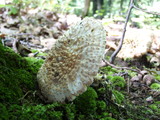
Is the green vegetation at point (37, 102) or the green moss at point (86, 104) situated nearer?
the green vegetation at point (37, 102)

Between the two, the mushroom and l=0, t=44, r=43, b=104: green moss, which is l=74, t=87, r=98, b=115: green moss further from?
l=0, t=44, r=43, b=104: green moss

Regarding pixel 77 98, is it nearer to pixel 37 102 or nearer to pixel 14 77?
pixel 37 102

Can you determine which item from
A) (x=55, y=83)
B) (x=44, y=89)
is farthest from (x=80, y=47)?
(x=44, y=89)

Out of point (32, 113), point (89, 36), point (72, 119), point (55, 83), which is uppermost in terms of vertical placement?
point (89, 36)

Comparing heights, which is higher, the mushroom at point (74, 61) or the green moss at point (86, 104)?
the mushroom at point (74, 61)

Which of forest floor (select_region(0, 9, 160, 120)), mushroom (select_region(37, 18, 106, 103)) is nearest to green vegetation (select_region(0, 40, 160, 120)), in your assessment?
forest floor (select_region(0, 9, 160, 120))

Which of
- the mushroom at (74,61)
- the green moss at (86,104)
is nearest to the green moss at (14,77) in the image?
the mushroom at (74,61)

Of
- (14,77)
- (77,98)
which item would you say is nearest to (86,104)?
(77,98)

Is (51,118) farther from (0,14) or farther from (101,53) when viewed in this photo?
(0,14)

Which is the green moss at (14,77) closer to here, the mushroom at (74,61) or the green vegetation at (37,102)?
the green vegetation at (37,102)

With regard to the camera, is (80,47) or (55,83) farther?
(55,83)
